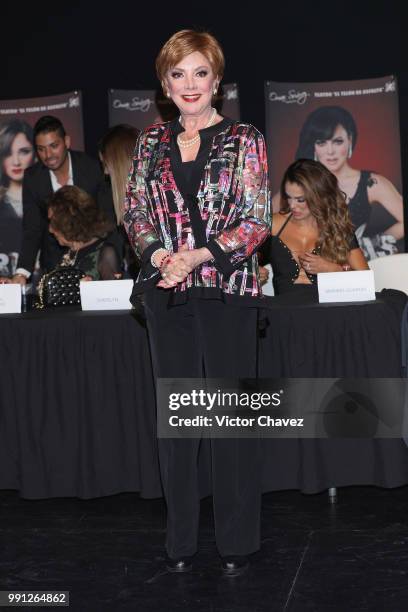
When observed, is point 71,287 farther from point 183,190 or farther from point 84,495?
point 183,190

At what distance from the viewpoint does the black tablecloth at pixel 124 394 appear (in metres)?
3.25

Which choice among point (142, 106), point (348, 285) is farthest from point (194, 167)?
point (142, 106)

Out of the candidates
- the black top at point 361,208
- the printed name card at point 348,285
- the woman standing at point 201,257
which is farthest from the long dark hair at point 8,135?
the woman standing at point 201,257

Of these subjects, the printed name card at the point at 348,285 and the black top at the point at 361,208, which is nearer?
the printed name card at the point at 348,285

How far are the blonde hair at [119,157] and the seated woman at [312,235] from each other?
2.43 feet

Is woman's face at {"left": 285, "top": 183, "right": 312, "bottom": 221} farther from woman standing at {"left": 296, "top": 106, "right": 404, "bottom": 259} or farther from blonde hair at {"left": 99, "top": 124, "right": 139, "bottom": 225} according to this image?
woman standing at {"left": 296, "top": 106, "right": 404, "bottom": 259}

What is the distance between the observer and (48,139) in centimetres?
531

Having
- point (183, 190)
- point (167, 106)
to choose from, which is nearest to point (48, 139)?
point (167, 106)

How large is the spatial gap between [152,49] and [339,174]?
149 centimetres

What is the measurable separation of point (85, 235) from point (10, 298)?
0.80 meters

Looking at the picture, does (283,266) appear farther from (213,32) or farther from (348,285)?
(213,32)

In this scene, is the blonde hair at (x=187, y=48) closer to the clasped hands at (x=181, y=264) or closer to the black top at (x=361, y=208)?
the clasped hands at (x=181, y=264)

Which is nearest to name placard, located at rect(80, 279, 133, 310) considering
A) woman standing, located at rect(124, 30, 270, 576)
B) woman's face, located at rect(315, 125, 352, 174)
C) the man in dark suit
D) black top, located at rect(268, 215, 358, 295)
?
woman standing, located at rect(124, 30, 270, 576)

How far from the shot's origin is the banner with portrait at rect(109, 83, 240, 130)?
5664 mm
